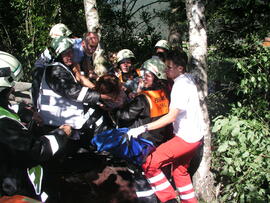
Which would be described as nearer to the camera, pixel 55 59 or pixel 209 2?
pixel 55 59

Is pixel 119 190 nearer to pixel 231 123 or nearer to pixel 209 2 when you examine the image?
pixel 231 123

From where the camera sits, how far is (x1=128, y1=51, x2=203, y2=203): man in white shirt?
345cm

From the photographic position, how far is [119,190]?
4.19 metres

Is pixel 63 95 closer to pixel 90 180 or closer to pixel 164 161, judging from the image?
pixel 90 180

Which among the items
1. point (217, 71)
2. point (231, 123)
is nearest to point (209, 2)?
point (217, 71)

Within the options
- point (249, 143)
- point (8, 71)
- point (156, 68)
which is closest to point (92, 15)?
point (156, 68)

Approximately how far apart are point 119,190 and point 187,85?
1.79 metres

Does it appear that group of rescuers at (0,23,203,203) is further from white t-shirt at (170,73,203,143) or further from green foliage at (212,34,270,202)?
green foliage at (212,34,270,202)

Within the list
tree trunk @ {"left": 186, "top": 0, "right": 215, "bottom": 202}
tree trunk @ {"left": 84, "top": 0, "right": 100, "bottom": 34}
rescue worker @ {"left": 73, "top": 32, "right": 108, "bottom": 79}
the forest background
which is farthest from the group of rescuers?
tree trunk @ {"left": 84, "top": 0, "right": 100, "bottom": 34}

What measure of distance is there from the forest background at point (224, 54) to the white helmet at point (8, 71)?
2195 mm

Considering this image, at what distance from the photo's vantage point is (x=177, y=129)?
3.70 metres

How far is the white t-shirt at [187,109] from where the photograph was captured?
11.3 feet

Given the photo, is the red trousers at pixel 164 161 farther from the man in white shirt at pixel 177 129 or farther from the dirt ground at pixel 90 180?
the dirt ground at pixel 90 180

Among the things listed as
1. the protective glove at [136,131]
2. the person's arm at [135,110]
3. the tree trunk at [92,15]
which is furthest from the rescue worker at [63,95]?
the tree trunk at [92,15]
